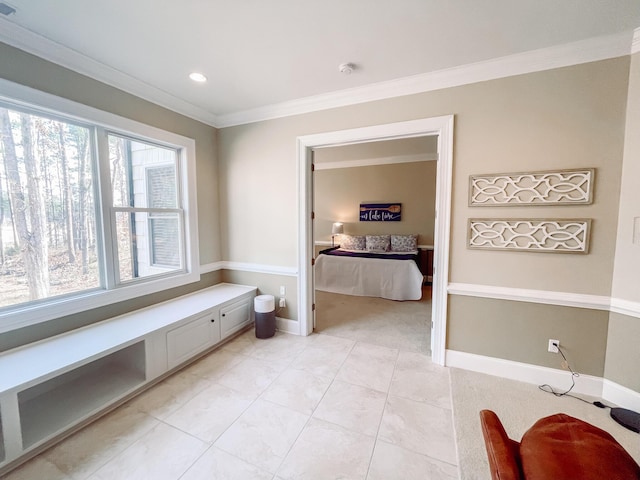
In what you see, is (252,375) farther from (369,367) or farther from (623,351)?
(623,351)

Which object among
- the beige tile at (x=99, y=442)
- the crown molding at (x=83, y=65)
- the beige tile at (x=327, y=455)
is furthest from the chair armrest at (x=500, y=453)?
the crown molding at (x=83, y=65)

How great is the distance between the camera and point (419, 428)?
5.68 feet

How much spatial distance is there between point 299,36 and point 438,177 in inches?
62.6

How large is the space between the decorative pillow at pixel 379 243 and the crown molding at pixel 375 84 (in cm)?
369

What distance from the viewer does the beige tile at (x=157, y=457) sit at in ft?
4.66

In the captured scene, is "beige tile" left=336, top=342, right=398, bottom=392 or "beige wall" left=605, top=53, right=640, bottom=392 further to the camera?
"beige tile" left=336, top=342, right=398, bottom=392

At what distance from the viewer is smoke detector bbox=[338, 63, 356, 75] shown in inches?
84.3

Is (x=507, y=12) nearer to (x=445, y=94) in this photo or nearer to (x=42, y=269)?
(x=445, y=94)

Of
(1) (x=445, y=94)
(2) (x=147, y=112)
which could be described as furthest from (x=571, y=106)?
(2) (x=147, y=112)

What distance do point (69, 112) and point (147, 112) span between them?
65 cm

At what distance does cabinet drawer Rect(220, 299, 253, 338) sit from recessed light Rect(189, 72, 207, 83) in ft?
7.33

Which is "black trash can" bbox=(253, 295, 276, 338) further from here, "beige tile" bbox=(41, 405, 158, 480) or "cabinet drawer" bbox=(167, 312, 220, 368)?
"beige tile" bbox=(41, 405, 158, 480)

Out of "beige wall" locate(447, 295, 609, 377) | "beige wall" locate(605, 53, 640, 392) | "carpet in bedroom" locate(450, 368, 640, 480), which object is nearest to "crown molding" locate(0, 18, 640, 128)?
"beige wall" locate(605, 53, 640, 392)

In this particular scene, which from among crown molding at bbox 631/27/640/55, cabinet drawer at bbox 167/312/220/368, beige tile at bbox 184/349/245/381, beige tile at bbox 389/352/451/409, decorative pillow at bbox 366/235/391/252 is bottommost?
beige tile at bbox 184/349/245/381
